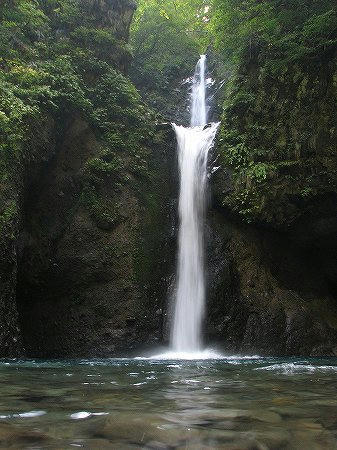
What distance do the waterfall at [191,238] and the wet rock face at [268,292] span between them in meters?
0.36

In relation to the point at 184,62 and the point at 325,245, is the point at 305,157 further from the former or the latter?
the point at 184,62

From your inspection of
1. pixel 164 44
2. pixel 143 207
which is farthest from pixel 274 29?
pixel 164 44

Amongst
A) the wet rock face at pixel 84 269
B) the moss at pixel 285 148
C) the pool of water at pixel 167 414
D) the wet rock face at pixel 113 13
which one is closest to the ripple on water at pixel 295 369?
the pool of water at pixel 167 414

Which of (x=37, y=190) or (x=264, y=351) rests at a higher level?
(x=37, y=190)

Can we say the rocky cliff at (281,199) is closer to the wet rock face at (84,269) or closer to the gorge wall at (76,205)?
the wet rock face at (84,269)

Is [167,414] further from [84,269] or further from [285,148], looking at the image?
[285,148]

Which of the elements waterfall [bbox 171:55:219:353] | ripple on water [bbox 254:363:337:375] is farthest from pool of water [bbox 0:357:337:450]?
waterfall [bbox 171:55:219:353]

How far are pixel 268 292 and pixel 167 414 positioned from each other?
375 inches

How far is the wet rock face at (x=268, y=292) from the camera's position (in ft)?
36.9

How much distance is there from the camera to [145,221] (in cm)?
1274

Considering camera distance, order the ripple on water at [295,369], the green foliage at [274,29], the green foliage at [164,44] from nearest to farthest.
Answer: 1. the ripple on water at [295,369]
2. the green foliage at [274,29]
3. the green foliage at [164,44]

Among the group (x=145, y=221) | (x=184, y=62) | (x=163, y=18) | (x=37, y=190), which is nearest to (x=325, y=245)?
(x=145, y=221)

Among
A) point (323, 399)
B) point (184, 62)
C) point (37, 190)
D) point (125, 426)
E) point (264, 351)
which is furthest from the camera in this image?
point (184, 62)

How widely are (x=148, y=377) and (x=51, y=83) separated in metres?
9.99
